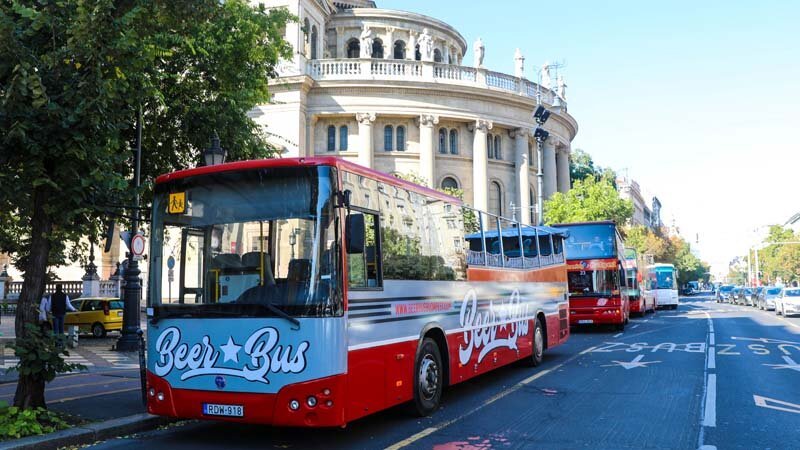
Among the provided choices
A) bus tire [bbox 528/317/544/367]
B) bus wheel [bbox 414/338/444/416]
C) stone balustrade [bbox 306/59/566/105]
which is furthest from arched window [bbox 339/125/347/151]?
bus wheel [bbox 414/338/444/416]

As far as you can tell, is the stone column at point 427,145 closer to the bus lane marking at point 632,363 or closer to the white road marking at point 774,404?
the bus lane marking at point 632,363

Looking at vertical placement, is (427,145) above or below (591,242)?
above

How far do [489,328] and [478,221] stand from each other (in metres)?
1.79

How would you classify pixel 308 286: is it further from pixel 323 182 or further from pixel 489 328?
Result: pixel 489 328

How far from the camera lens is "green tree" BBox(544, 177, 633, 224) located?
156 feet

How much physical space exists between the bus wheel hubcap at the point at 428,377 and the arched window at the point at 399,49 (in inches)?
2005

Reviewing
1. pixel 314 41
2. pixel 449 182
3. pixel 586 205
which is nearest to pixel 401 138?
pixel 449 182

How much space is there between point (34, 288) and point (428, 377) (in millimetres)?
4931

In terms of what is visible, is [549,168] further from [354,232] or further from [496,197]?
[354,232]

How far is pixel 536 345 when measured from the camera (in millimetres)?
13844

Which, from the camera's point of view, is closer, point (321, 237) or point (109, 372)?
point (321, 237)

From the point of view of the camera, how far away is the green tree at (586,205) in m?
47.6

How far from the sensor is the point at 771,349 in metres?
17.0

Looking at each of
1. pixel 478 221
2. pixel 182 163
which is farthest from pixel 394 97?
pixel 478 221
